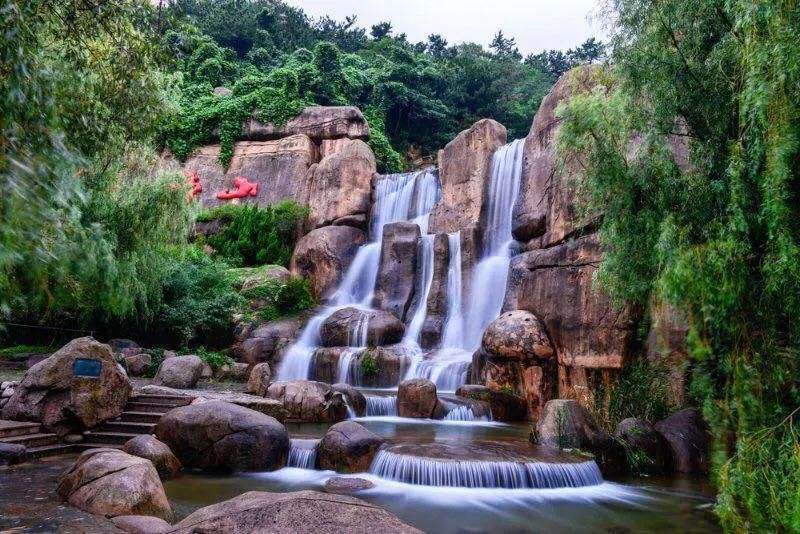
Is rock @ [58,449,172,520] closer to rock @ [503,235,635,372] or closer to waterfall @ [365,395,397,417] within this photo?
waterfall @ [365,395,397,417]

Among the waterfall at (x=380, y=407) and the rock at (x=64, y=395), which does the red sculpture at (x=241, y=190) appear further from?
the rock at (x=64, y=395)

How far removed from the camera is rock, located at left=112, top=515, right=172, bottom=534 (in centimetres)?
527

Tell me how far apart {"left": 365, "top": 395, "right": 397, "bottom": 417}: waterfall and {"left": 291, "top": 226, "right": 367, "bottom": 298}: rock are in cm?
981

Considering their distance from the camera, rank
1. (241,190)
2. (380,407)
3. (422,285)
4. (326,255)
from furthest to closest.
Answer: (241,190) < (326,255) < (422,285) < (380,407)

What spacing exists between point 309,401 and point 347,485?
4.92m

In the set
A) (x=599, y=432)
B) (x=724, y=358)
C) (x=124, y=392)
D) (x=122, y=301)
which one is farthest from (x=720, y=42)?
(x=124, y=392)

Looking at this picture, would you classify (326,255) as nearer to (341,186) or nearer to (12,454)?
(341,186)

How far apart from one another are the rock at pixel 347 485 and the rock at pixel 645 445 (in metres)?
4.49

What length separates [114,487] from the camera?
19.6ft

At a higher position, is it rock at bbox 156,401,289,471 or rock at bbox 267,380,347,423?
rock at bbox 267,380,347,423

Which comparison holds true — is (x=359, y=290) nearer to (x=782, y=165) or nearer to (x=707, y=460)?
(x=707, y=460)

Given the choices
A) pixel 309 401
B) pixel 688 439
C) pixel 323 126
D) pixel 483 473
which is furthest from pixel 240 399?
pixel 323 126

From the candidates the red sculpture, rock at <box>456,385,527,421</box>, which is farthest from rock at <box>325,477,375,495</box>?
the red sculpture

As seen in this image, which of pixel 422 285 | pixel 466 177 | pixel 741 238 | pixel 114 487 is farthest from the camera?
pixel 466 177
